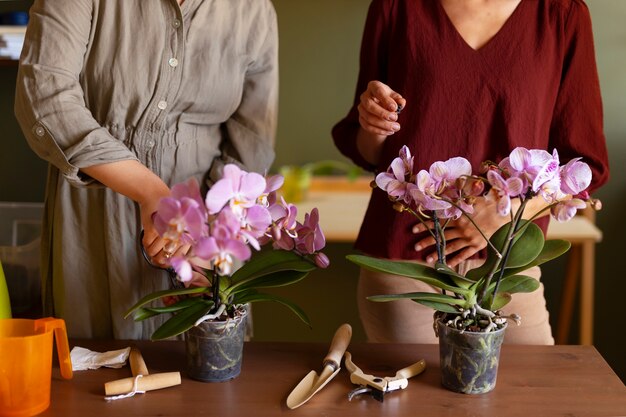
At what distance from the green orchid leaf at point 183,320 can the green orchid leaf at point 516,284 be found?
41 centimetres

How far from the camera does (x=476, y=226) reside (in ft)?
3.14

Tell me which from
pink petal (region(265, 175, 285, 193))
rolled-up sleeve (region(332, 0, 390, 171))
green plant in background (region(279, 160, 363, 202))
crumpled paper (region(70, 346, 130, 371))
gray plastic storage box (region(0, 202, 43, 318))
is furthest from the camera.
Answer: green plant in background (region(279, 160, 363, 202))

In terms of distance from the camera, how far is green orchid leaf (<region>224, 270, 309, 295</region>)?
103cm

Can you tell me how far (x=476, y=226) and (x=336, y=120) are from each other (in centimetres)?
172

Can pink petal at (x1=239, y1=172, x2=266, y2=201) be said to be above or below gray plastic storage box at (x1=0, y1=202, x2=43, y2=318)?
above

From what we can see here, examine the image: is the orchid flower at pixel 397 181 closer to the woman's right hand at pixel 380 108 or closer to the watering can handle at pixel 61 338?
the woman's right hand at pixel 380 108

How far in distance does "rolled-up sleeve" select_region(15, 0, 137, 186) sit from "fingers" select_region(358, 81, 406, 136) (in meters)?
0.40

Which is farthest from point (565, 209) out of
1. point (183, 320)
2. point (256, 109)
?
point (256, 109)

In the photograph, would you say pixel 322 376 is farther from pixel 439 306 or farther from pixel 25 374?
pixel 25 374

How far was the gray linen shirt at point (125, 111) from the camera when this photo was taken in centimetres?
117

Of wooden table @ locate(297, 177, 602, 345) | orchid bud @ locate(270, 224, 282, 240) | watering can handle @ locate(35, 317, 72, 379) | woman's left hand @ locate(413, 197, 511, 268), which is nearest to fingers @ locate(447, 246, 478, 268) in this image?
woman's left hand @ locate(413, 197, 511, 268)

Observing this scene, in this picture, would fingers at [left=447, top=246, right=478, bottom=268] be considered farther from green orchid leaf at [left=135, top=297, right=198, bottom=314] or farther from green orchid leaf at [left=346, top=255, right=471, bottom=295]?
green orchid leaf at [left=135, top=297, right=198, bottom=314]

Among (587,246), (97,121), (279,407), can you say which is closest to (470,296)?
(279,407)

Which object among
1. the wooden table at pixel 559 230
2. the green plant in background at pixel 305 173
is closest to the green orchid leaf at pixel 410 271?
the wooden table at pixel 559 230
